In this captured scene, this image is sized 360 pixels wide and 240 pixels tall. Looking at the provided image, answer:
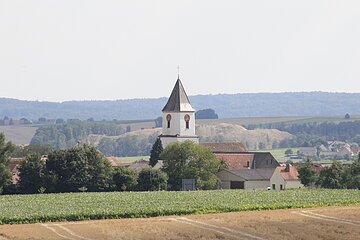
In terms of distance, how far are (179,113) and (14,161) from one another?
18343 millimetres

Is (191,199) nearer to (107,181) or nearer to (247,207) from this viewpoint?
(247,207)

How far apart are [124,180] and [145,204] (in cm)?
2850

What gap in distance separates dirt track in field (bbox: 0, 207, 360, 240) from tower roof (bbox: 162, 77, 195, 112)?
59536 millimetres

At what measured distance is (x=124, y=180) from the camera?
98562 mm

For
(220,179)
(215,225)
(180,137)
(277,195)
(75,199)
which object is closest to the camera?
(215,225)

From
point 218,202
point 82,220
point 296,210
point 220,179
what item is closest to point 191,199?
point 218,202

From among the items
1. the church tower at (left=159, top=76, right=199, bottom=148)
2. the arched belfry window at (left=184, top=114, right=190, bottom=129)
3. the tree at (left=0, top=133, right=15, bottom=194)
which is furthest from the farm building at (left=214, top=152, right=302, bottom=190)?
the tree at (left=0, top=133, right=15, bottom=194)

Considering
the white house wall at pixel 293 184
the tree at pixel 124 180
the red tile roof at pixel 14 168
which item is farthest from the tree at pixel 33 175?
the white house wall at pixel 293 184

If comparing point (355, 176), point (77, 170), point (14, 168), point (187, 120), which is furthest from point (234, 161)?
point (77, 170)

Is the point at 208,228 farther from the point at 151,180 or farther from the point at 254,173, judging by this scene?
the point at 254,173

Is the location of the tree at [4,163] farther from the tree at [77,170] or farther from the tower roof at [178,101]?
the tower roof at [178,101]

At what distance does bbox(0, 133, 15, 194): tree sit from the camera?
9431 cm

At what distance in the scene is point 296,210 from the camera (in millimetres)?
66938

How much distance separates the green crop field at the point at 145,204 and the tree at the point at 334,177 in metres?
21.6
